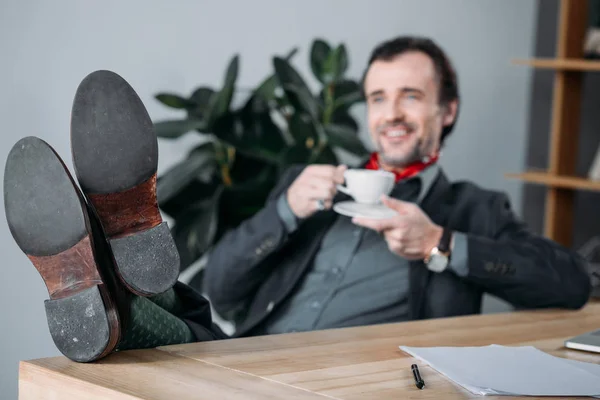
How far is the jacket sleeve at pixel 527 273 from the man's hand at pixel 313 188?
29 centimetres

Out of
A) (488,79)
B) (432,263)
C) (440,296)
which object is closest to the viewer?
(432,263)

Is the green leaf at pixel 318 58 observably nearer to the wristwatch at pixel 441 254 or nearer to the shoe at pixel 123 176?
the wristwatch at pixel 441 254

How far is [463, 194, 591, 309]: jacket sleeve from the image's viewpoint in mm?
1689

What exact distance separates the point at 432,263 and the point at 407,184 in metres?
0.33

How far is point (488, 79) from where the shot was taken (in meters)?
3.51

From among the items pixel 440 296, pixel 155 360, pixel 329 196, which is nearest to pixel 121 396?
pixel 155 360

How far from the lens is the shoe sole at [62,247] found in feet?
3.30

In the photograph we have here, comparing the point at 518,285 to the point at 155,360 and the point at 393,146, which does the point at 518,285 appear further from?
the point at 155,360

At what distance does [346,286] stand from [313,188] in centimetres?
25

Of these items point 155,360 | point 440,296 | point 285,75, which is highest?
point 285,75

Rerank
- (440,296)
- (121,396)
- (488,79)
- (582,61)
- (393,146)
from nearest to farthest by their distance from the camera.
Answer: (121,396)
(440,296)
(393,146)
(582,61)
(488,79)

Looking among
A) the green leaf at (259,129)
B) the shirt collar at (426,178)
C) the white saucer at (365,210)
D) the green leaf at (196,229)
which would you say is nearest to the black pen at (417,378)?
the white saucer at (365,210)

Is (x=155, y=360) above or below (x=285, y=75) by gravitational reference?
below

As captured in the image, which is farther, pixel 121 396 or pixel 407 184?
pixel 407 184
